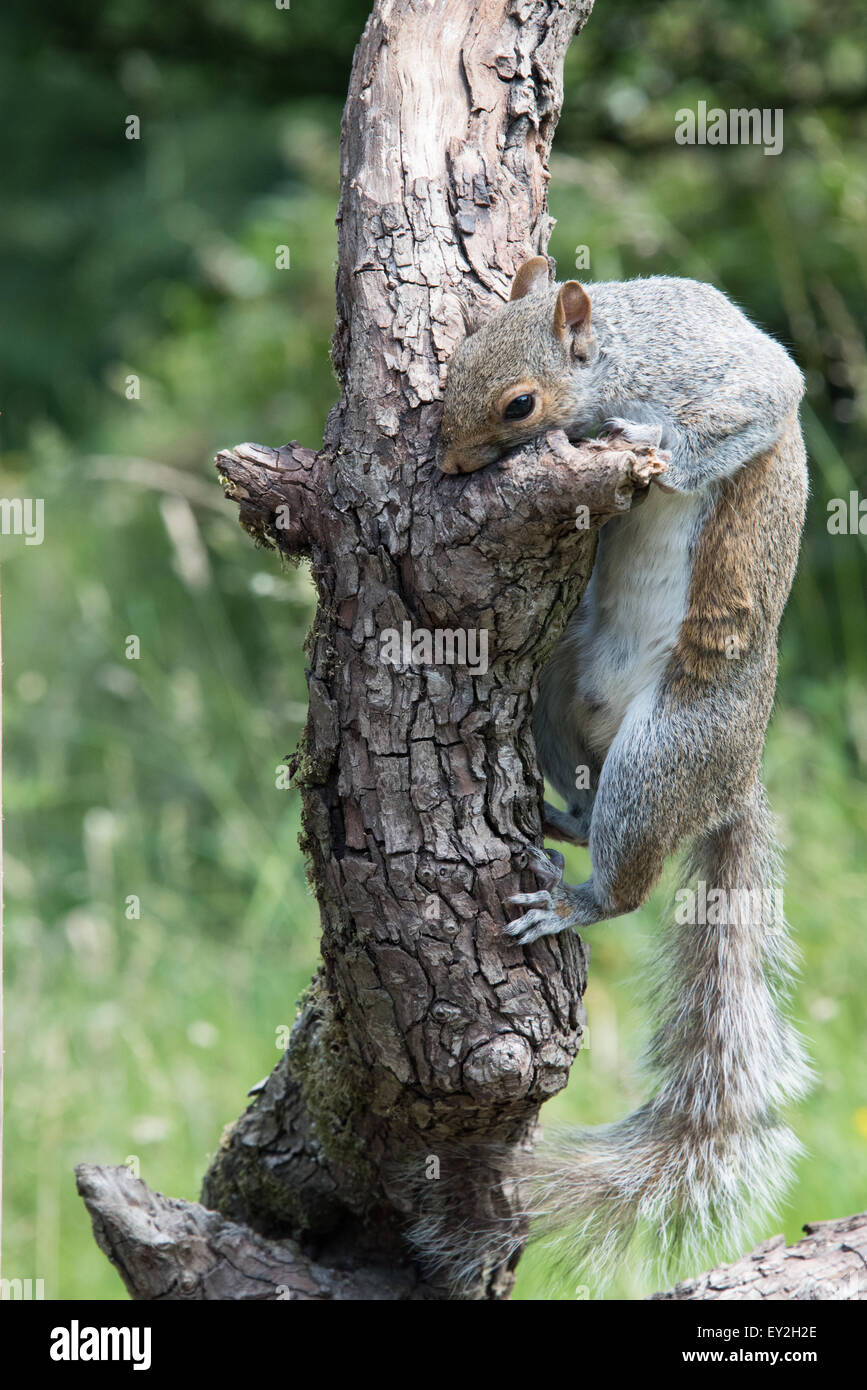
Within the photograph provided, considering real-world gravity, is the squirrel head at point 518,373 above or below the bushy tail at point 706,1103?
above

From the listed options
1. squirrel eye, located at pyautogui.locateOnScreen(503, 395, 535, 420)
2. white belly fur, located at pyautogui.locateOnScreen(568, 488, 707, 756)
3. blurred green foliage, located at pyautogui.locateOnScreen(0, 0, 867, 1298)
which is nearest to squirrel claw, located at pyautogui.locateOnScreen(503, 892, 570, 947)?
white belly fur, located at pyautogui.locateOnScreen(568, 488, 707, 756)

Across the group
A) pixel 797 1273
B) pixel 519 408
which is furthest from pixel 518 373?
pixel 797 1273

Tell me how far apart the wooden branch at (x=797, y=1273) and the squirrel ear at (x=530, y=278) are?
1.48 m

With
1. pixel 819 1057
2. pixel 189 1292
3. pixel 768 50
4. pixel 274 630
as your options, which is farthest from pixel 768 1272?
pixel 768 50

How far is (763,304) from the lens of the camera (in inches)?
193

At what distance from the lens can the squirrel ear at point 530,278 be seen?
1959mm

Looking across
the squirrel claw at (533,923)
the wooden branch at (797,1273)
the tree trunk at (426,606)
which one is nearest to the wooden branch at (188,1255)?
the tree trunk at (426,606)

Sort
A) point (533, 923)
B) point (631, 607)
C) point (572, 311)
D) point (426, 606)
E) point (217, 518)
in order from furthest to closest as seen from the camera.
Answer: point (217, 518), point (631, 607), point (572, 311), point (533, 923), point (426, 606)

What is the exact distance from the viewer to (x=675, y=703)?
2.12 m

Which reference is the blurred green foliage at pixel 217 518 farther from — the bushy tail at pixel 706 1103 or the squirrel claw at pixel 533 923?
the squirrel claw at pixel 533 923

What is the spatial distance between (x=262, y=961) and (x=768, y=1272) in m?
2.28

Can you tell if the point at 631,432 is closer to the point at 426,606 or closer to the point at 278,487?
the point at 426,606

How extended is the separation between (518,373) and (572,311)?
0.19m

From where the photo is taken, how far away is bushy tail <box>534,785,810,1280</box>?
2.18m
